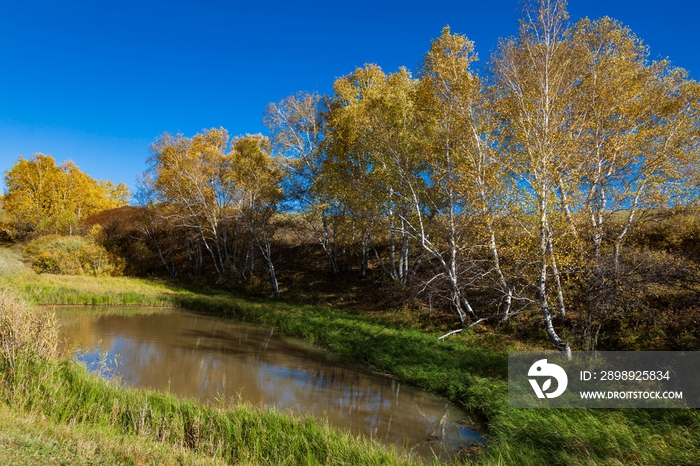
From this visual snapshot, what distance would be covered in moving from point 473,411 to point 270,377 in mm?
5650

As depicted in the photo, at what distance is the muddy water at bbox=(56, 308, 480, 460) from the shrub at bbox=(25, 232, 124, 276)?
13.0m

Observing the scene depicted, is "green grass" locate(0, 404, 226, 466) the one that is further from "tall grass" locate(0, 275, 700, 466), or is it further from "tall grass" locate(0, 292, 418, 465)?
"tall grass" locate(0, 275, 700, 466)

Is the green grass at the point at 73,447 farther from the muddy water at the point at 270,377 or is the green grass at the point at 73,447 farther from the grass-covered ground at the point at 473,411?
the muddy water at the point at 270,377

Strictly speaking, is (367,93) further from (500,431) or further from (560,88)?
(500,431)

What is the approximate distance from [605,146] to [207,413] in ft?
46.5

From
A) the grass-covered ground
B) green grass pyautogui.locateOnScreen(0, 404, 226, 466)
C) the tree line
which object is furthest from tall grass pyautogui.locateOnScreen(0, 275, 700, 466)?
the tree line

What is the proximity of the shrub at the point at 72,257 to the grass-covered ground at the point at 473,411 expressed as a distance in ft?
29.0

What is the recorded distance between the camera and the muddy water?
332 inches

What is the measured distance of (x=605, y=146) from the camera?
13.3 metres

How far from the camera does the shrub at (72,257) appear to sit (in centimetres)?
2838

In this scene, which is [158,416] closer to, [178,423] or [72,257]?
[178,423]

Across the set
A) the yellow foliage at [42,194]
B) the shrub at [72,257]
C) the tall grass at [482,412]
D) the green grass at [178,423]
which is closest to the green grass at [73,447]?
the green grass at [178,423]

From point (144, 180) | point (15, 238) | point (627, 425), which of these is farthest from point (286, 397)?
Result: point (15, 238)

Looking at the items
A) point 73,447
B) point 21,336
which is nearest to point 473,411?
point 73,447
